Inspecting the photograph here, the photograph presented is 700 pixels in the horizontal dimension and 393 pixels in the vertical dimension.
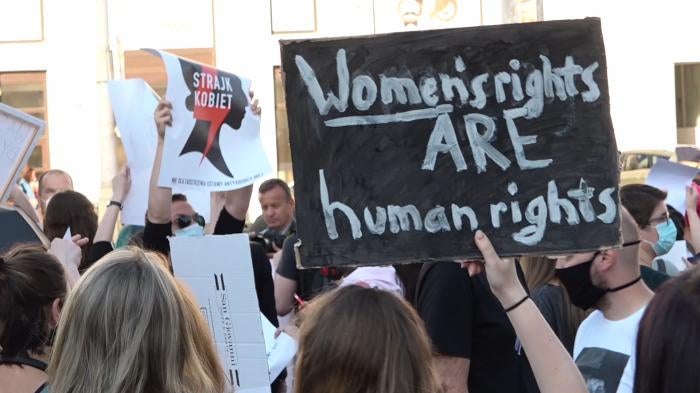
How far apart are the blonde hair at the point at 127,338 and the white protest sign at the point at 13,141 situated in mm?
2996

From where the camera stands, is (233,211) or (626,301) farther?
(233,211)

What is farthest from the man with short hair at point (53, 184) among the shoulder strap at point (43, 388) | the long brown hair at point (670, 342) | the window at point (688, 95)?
the window at point (688, 95)

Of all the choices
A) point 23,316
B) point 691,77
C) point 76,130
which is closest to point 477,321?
point 23,316

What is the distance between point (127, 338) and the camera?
264 centimetres

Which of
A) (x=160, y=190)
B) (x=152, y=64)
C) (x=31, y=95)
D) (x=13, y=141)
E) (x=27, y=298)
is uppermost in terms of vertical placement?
(x=152, y=64)

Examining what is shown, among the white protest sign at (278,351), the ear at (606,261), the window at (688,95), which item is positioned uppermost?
the window at (688,95)

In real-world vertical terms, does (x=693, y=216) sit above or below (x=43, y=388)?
above

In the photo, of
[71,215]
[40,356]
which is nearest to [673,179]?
[71,215]

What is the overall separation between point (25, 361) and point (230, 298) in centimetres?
85

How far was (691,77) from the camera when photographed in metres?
29.0

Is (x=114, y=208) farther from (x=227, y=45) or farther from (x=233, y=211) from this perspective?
(x=227, y=45)

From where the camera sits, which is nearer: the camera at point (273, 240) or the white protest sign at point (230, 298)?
the white protest sign at point (230, 298)

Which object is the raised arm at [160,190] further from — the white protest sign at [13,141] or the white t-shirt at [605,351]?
the white t-shirt at [605,351]

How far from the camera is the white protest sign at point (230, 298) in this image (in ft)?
12.6
